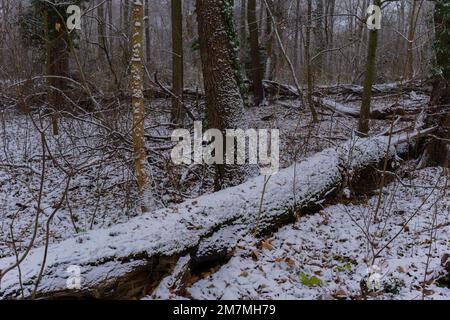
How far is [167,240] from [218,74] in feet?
9.99

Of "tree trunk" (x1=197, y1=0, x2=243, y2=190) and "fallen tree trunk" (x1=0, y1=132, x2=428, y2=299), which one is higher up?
"tree trunk" (x1=197, y1=0, x2=243, y2=190)

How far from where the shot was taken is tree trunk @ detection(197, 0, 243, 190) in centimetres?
560

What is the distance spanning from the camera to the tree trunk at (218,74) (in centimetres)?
560

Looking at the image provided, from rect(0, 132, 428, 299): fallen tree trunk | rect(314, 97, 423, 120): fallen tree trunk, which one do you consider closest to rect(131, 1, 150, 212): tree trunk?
rect(0, 132, 428, 299): fallen tree trunk

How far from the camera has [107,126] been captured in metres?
5.85

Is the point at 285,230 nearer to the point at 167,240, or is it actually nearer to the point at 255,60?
the point at 167,240

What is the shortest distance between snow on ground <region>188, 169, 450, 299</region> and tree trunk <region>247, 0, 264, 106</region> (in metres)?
7.80

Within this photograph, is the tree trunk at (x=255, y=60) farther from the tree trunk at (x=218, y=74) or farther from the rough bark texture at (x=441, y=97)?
the tree trunk at (x=218, y=74)

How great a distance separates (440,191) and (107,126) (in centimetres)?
510

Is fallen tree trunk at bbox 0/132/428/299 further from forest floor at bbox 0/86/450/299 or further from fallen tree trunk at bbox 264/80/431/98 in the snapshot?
fallen tree trunk at bbox 264/80/431/98

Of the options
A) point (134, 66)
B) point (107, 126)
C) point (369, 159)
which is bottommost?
point (369, 159)

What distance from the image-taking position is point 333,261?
13.3 ft
